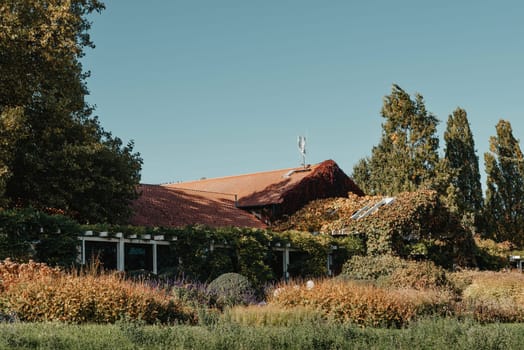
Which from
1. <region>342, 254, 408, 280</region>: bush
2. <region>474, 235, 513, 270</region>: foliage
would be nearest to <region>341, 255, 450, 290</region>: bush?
<region>342, 254, 408, 280</region>: bush

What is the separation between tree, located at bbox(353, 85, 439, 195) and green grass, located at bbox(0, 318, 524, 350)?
21782mm

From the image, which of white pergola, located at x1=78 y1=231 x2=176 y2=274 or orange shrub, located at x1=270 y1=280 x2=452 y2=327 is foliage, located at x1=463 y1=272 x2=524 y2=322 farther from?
white pergola, located at x1=78 y1=231 x2=176 y2=274

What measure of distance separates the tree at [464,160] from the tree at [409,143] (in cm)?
302

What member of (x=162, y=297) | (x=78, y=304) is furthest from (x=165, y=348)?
(x=162, y=297)

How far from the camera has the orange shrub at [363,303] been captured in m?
13.0

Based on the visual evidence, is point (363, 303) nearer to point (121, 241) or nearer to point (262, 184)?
point (121, 241)

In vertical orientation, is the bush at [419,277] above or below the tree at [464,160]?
below

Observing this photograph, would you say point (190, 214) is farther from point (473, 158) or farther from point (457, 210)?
point (473, 158)

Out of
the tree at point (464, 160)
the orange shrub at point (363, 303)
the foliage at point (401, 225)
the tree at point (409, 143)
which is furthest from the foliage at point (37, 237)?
the tree at point (464, 160)

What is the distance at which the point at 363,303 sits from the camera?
1312 centimetres

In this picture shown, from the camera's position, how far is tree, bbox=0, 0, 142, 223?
67.9ft

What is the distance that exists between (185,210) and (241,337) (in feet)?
67.0

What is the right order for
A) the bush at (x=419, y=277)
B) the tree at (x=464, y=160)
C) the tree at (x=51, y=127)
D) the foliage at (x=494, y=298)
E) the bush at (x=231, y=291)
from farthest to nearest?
the tree at (x=464, y=160) < the tree at (x=51, y=127) < the bush at (x=419, y=277) < the bush at (x=231, y=291) < the foliage at (x=494, y=298)

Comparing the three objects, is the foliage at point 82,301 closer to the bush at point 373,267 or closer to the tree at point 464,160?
the bush at point 373,267
